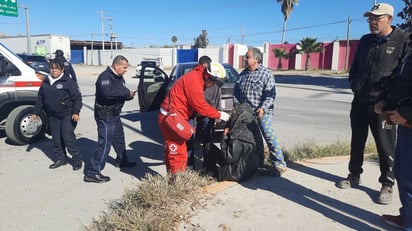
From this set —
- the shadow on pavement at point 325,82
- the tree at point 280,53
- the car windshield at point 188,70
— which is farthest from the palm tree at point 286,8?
the car windshield at point 188,70

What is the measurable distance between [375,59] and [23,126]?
5.86m

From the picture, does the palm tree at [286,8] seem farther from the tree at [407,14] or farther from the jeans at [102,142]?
the jeans at [102,142]

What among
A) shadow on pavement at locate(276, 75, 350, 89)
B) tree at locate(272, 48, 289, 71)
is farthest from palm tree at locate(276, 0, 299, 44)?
shadow on pavement at locate(276, 75, 350, 89)

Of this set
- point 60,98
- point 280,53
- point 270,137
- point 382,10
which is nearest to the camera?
point 382,10

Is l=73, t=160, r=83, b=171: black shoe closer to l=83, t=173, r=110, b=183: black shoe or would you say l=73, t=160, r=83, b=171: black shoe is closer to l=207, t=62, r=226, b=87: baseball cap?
l=83, t=173, r=110, b=183: black shoe

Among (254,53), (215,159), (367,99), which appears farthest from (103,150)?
(367,99)

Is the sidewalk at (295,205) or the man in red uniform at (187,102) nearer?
the sidewalk at (295,205)

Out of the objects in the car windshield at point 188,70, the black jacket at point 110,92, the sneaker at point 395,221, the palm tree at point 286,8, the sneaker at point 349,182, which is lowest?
the sneaker at point 395,221

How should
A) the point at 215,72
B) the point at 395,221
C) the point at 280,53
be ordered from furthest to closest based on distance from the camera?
the point at 280,53
the point at 215,72
the point at 395,221

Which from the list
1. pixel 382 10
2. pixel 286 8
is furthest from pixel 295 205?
pixel 286 8

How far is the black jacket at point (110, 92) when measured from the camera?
4.51 metres

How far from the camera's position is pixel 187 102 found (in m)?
3.71

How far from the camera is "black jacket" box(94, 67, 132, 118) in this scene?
451 centimetres

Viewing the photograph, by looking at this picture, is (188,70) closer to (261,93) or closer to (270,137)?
(261,93)
